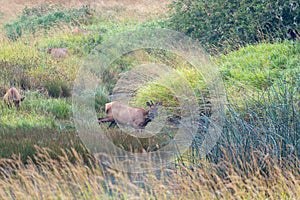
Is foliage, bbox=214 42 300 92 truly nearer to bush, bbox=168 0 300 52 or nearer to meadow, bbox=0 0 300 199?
meadow, bbox=0 0 300 199

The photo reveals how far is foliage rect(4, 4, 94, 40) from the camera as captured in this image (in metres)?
18.6

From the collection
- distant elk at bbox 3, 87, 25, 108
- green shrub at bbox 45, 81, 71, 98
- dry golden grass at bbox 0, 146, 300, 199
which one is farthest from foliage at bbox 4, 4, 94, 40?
dry golden grass at bbox 0, 146, 300, 199

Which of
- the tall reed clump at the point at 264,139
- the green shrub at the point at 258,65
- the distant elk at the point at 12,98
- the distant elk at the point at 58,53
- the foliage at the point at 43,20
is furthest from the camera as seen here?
the foliage at the point at 43,20

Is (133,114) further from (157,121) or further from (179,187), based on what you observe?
(179,187)

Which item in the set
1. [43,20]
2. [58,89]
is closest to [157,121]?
[58,89]

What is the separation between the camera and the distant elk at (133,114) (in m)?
8.58

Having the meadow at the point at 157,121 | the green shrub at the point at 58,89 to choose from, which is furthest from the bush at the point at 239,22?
the green shrub at the point at 58,89

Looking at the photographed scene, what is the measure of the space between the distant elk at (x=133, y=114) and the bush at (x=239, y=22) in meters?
3.79

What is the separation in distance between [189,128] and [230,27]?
287 inches

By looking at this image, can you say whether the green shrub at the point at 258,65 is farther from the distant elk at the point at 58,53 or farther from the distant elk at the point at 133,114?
the distant elk at the point at 58,53

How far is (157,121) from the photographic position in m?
8.71

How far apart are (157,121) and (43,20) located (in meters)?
12.0

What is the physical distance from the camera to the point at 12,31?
1831 centimetres

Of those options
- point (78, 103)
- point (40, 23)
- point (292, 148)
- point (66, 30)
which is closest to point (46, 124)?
point (78, 103)
